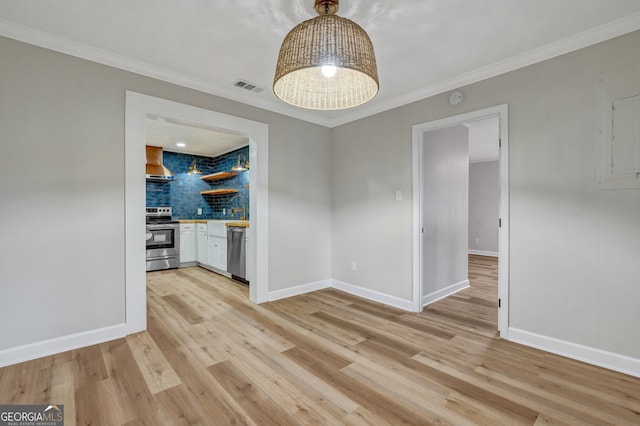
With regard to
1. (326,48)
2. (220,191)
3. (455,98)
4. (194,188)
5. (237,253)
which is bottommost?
(237,253)

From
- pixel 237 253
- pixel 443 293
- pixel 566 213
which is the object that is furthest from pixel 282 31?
pixel 443 293

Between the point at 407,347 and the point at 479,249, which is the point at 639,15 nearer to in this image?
the point at 407,347

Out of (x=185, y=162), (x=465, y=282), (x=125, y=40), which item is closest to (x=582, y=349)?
(x=465, y=282)

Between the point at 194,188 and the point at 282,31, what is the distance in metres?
5.38

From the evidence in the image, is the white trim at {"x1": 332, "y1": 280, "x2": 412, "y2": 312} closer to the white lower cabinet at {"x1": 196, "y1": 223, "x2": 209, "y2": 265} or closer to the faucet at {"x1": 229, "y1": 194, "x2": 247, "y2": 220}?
the faucet at {"x1": 229, "y1": 194, "x2": 247, "y2": 220}

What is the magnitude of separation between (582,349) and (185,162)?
7122mm

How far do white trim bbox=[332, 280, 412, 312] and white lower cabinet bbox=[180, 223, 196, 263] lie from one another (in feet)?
10.8

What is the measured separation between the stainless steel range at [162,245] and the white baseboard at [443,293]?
4679mm

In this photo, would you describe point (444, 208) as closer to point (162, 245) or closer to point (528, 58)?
point (528, 58)

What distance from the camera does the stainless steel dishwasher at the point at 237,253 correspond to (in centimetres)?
448

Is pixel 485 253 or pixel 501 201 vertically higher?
pixel 501 201

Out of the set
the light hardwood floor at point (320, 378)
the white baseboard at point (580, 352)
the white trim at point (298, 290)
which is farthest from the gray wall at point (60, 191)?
the white baseboard at point (580, 352)

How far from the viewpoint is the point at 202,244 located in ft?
19.1

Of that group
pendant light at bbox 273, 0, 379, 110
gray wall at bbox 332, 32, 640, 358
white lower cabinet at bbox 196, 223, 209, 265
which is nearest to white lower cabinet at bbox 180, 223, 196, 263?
white lower cabinet at bbox 196, 223, 209, 265
